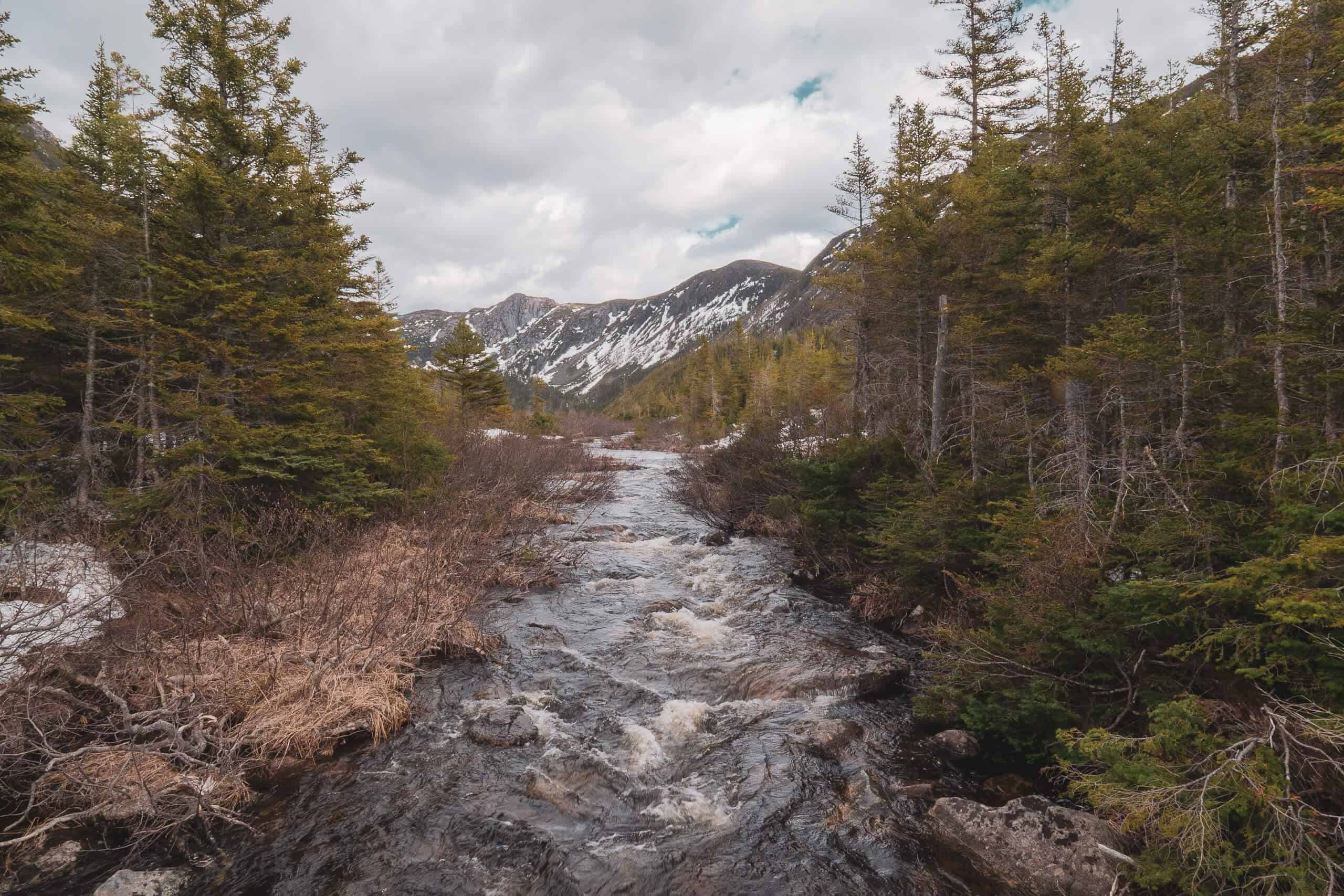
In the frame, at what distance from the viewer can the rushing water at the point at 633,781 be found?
17.5 feet

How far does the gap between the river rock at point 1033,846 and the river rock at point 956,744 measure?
1505mm

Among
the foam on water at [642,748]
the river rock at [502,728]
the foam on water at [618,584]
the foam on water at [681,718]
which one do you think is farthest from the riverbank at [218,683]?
the foam on water at [681,718]

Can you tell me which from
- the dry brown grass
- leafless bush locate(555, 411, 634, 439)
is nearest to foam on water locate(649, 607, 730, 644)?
the dry brown grass

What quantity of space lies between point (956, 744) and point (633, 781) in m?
4.10

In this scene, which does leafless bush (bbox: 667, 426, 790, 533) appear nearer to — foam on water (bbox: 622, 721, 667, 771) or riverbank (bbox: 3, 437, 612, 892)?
riverbank (bbox: 3, 437, 612, 892)

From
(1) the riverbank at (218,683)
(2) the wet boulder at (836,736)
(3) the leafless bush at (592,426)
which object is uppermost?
(3) the leafless bush at (592,426)

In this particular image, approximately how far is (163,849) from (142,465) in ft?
29.4

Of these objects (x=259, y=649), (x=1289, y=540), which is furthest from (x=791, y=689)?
(x=259, y=649)

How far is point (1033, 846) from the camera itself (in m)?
5.04

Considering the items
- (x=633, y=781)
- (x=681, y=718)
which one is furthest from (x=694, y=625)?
(x=633, y=781)

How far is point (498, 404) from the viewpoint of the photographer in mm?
40156

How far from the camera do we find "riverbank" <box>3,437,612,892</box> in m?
5.34

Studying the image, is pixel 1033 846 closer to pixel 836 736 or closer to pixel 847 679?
pixel 836 736

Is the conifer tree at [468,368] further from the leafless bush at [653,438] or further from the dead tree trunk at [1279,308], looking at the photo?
the dead tree trunk at [1279,308]
